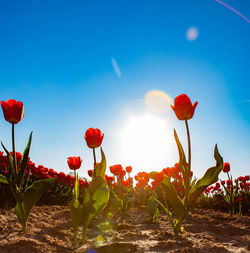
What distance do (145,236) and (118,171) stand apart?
2.72 metres

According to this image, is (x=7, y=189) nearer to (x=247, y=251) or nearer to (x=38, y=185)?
(x=38, y=185)

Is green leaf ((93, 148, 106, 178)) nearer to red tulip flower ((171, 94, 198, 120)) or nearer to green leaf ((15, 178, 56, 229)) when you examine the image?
green leaf ((15, 178, 56, 229))

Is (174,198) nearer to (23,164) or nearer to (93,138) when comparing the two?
(93,138)

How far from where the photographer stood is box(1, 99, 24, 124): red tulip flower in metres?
2.79

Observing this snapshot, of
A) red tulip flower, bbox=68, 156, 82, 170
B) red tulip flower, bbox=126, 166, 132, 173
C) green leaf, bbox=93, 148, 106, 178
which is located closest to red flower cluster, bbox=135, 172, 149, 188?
red tulip flower, bbox=126, 166, 132, 173

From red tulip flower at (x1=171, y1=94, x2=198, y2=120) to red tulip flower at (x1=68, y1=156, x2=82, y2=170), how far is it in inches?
74.4

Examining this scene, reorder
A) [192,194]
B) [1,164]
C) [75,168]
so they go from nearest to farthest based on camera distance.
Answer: [192,194]
[75,168]
[1,164]

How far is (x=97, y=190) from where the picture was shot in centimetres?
253

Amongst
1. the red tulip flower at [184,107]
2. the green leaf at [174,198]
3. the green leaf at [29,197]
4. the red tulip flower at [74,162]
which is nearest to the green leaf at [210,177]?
the green leaf at [174,198]

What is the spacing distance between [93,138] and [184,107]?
4.03ft

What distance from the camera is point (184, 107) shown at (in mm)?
2877

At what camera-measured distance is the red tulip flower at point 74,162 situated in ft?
12.5

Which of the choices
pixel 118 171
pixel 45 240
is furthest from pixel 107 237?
pixel 118 171

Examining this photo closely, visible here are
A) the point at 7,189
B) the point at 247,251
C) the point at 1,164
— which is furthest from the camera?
the point at 1,164
